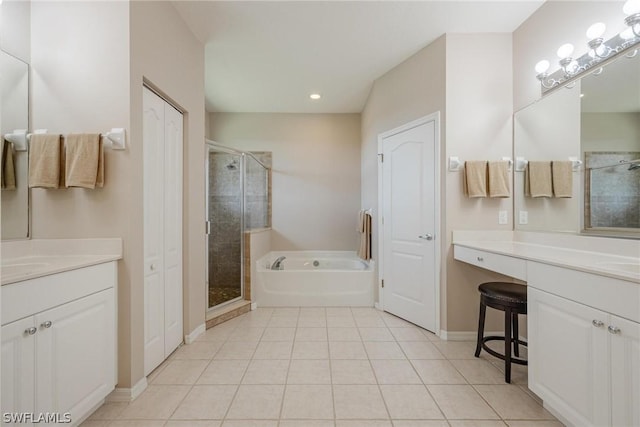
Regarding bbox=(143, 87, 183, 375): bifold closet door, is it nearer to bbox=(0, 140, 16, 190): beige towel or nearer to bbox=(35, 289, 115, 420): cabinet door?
bbox=(35, 289, 115, 420): cabinet door

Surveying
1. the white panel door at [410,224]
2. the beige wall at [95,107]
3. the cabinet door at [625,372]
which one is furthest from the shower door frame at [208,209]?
the cabinet door at [625,372]

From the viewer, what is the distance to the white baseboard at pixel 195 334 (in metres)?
2.43

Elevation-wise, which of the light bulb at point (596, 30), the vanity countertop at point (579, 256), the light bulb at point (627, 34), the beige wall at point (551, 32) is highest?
the beige wall at point (551, 32)

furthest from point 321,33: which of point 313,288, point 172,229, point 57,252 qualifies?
point 313,288

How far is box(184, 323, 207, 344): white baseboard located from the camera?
7.98 feet

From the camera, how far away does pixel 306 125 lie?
15.4 ft

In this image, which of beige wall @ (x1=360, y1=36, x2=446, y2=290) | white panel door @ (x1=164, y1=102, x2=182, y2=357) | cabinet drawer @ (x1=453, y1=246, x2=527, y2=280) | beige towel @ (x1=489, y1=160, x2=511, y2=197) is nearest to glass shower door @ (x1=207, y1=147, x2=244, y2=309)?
white panel door @ (x1=164, y1=102, x2=182, y2=357)

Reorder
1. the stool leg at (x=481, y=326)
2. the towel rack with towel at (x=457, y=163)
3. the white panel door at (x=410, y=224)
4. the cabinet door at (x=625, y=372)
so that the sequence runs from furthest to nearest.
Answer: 1. the white panel door at (x=410, y=224)
2. the towel rack with towel at (x=457, y=163)
3. the stool leg at (x=481, y=326)
4. the cabinet door at (x=625, y=372)

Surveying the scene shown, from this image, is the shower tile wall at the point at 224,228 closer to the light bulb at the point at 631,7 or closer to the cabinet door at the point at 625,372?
the cabinet door at the point at 625,372

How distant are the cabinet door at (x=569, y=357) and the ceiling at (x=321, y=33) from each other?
2231mm

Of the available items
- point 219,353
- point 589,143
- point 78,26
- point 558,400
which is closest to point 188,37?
point 78,26

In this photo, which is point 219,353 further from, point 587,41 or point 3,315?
point 587,41

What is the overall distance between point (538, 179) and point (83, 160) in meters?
3.19

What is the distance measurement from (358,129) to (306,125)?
882 millimetres
